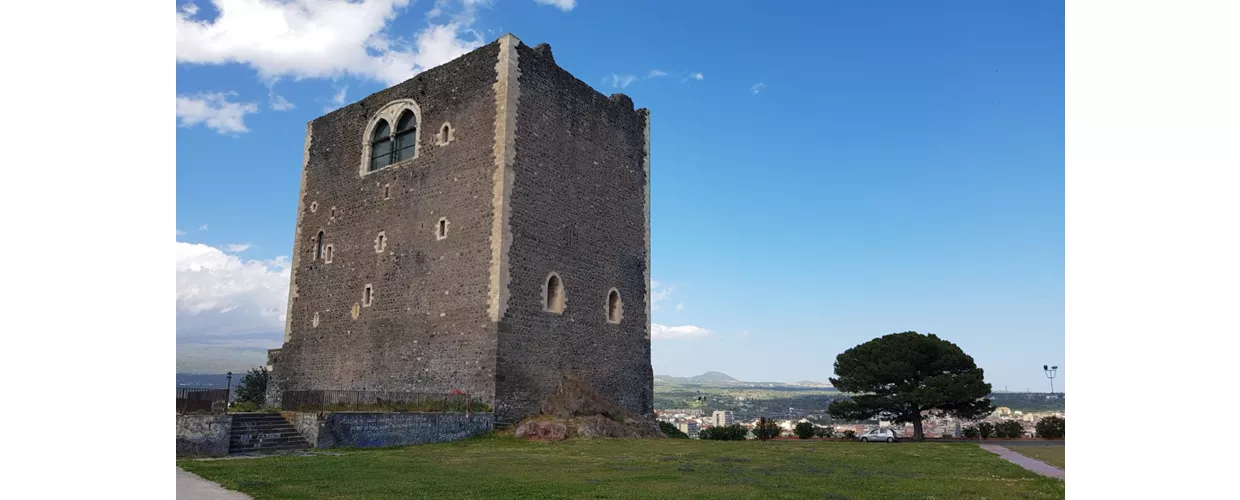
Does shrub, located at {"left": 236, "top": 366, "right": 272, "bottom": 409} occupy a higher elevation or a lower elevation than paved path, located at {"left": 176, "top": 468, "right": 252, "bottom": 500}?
lower

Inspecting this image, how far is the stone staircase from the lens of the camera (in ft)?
48.9

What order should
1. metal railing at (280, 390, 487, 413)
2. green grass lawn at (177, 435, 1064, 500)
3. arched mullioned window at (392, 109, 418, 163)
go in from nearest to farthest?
green grass lawn at (177, 435, 1064, 500) < metal railing at (280, 390, 487, 413) < arched mullioned window at (392, 109, 418, 163)

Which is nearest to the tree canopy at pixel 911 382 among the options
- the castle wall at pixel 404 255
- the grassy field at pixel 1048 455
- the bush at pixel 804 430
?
the bush at pixel 804 430

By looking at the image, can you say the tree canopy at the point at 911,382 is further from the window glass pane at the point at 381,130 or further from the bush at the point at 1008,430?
the window glass pane at the point at 381,130

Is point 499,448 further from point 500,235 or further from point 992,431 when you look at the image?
point 992,431

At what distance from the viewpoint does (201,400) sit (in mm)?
14227

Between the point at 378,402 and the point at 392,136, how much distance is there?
27.2 feet

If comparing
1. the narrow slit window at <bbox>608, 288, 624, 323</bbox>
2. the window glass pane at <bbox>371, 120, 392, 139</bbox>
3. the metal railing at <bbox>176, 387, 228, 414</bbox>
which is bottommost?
the metal railing at <bbox>176, 387, 228, 414</bbox>

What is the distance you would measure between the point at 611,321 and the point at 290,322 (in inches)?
404

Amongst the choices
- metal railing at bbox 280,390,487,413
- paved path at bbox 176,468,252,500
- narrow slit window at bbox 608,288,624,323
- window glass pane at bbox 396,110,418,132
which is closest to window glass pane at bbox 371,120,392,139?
window glass pane at bbox 396,110,418,132

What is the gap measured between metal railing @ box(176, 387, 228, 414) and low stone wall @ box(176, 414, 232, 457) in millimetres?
172

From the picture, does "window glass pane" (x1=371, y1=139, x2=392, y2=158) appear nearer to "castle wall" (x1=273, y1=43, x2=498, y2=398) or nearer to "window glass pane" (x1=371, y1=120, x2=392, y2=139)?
"window glass pane" (x1=371, y1=120, x2=392, y2=139)

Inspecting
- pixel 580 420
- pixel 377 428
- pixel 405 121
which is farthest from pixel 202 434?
pixel 405 121

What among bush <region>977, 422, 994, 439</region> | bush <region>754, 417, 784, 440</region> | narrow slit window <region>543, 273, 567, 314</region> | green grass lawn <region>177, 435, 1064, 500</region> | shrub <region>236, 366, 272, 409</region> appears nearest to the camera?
green grass lawn <region>177, 435, 1064, 500</region>
